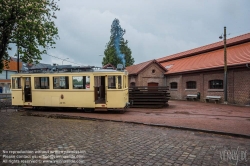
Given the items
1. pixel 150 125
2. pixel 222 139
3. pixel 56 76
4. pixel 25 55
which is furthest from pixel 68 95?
pixel 222 139

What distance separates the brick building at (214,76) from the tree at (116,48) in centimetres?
1852

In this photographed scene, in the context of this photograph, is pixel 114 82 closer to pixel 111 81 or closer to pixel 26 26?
pixel 111 81

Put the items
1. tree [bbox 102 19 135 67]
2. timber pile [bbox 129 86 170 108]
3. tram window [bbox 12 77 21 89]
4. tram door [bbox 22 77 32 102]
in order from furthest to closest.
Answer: tree [bbox 102 19 135 67] → timber pile [bbox 129 86 170 108] → tram window [bbox 12 77 21 89] → tram door [bbox 22 77 32 102]

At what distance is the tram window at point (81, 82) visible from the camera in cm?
1327

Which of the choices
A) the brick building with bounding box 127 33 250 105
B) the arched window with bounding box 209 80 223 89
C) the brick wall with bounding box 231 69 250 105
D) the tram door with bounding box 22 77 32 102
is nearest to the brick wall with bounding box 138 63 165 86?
the brick building with bounding box 127 33 250 105

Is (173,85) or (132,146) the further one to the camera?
(173,85)

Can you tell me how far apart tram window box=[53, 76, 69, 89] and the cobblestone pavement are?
6107 millimetres

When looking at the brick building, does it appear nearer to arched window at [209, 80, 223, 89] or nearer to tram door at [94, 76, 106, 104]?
arched window at [209, 80, 223, 89]

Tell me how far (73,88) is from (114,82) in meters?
2.96

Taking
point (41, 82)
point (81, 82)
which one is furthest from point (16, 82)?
point (81, 82)

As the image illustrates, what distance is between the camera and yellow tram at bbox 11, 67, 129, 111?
1300 cm

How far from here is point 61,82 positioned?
13648 millimetres

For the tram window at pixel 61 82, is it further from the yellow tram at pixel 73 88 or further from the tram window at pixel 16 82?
the tram window at pixel 16 82

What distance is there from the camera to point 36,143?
607cm
